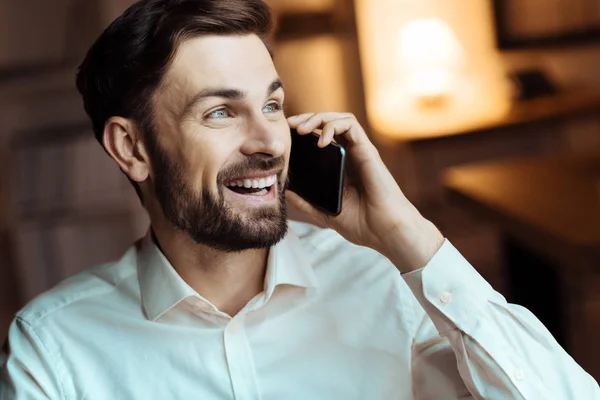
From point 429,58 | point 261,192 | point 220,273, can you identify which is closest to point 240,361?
point 220,273

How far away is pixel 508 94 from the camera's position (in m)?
4.18

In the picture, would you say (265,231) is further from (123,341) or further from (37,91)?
(37,91)

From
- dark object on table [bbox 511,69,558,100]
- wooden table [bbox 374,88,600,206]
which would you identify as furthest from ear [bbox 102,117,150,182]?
dark object on table [bbox 511,69,558,100]

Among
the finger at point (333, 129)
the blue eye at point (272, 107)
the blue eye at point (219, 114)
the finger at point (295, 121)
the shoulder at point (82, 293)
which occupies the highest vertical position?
the blue eye at point (219, 114)

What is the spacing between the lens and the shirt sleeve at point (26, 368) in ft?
3.89

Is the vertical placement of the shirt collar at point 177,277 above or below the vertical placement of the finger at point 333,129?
below

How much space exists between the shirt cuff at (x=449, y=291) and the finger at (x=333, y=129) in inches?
8.7

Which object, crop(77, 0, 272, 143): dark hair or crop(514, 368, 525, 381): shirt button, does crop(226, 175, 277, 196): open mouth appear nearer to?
crop(77, 0, 272, 143): dark hair

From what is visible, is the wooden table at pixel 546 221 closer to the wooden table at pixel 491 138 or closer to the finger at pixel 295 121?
the finger at pixel 295 121

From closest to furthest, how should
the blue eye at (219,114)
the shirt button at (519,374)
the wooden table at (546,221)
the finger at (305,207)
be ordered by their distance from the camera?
the shirt button at (519,374) < the blue eye at (219,114) < the finger at (305,207) < the wooden table at (546,221)

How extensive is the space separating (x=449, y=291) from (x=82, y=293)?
56cm

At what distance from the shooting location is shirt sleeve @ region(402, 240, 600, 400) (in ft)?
3.62

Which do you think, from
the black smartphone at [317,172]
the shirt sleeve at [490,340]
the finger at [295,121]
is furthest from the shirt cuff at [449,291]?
the finger at [295,121]

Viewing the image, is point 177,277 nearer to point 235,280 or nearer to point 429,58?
point 235,280
